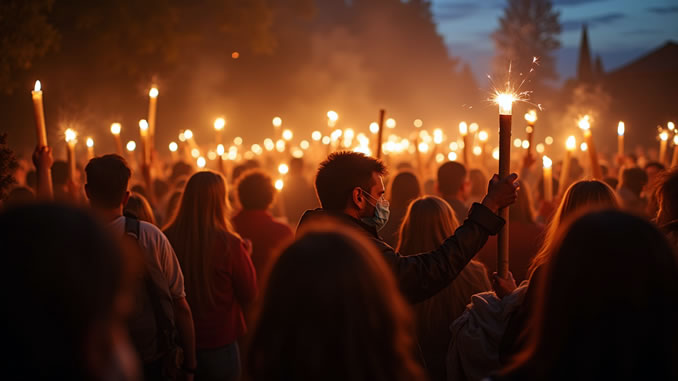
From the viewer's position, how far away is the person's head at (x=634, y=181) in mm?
7133

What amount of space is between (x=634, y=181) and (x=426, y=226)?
3.90m

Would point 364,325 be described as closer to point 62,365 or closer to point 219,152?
point 62,365

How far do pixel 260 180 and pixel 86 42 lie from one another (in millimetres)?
14638

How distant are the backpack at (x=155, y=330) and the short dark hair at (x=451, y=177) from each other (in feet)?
11.5

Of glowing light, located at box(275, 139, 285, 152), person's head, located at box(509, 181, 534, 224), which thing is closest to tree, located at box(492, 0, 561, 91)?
glowing light, located at box(275, 139, 285, 152)

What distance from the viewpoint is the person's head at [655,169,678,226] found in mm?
3785

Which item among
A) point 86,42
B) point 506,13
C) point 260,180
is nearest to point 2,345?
point 260,180

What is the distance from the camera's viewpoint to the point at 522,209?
5641 millimetres

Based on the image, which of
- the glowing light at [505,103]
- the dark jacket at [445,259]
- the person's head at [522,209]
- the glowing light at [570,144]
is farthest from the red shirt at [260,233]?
the glowing light at [570,144]

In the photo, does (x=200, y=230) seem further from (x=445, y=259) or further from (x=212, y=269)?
(x=445, y=259)

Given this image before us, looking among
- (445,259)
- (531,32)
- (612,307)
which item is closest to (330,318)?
(612,307)

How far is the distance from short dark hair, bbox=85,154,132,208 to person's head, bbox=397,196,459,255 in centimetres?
190

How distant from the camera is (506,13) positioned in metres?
84.4

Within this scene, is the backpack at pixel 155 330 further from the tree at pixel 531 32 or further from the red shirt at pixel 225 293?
the tree at pixel 531 32
